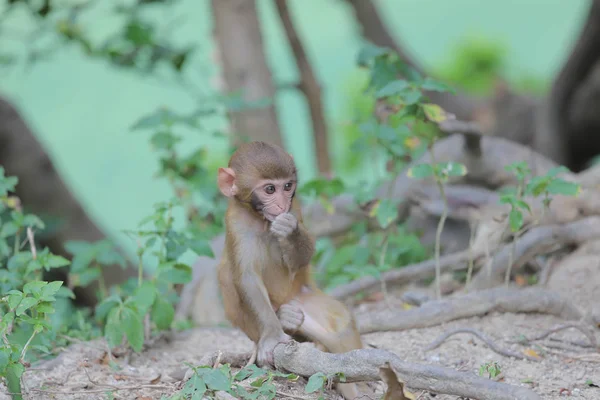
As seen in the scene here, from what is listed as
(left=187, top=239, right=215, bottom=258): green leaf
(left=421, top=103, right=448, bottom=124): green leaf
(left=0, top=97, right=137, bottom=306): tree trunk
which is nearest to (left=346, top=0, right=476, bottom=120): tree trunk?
(left=0, top=97, right=137, bottom=306): tree trunk

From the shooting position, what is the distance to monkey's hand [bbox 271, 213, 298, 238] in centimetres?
395

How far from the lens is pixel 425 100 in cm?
495

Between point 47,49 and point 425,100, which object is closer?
point 425,100

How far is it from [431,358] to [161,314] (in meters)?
1.56

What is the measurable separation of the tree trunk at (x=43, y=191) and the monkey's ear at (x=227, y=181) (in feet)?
16.9

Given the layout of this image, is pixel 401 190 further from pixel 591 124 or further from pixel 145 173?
pixel 591 124

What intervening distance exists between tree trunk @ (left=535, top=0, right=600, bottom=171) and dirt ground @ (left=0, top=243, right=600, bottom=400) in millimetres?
5873

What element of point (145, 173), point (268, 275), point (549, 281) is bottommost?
point (145, 173)

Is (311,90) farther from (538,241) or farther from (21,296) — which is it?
(21,296)

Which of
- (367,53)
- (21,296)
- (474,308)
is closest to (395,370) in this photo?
(21,296)

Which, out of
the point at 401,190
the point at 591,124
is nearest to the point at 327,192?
the point at 401,190

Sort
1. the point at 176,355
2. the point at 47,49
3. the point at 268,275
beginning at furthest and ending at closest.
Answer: the point at 47,49, the point at 176,355, the point at 268,275

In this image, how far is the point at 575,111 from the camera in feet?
37.7

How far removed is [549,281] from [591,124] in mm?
6959
